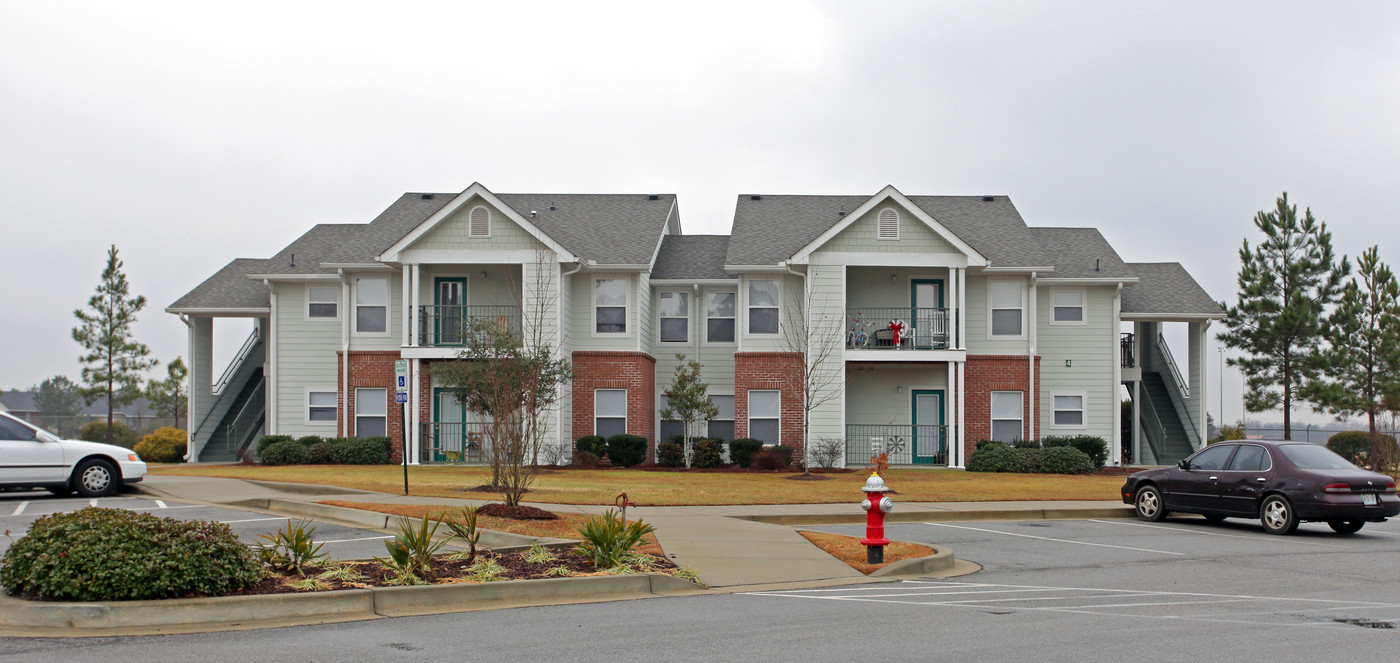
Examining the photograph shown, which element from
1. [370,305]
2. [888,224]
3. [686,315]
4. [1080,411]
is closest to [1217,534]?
[888,224]

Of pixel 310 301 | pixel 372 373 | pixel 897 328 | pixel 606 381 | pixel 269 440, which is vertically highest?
pixel 310 301

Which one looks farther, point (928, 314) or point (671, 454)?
point (928, 314)

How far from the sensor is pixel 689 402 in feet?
97.9

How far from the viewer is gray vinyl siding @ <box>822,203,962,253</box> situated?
98.9 feet

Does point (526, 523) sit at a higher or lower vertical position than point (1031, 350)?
lower

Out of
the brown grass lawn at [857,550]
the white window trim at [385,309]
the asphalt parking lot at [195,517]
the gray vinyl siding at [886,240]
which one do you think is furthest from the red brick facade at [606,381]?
the brown grass lawn at [857,550]

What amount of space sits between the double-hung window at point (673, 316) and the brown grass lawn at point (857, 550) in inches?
729

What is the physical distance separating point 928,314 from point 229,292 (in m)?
20.5

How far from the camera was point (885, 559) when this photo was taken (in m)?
12.7

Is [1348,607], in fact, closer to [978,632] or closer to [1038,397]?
[978,632]

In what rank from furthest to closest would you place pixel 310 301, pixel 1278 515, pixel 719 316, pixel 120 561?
pixel 719 316, pixel 310 301, pixel 1278 515, pixel 120 561

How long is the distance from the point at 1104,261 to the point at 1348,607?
24380mm

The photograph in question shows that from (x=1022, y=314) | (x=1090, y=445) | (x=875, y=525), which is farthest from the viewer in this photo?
(x=1022, y=314)

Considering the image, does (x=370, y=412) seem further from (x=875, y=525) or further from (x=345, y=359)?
(x=875, y=525)
